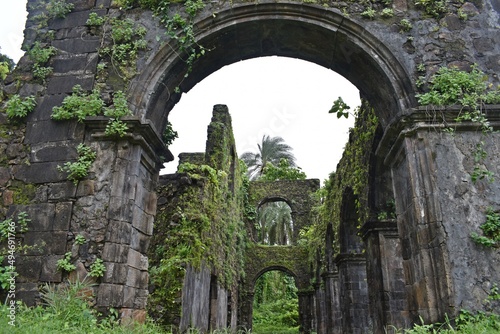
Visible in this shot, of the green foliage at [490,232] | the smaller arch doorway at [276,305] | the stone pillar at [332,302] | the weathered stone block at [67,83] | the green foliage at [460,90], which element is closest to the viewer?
the green foliage at [490,232]

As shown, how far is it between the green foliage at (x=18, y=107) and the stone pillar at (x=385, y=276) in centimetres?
628

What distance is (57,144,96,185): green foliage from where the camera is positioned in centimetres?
514

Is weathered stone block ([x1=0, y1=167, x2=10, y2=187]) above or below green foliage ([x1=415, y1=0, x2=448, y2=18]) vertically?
below

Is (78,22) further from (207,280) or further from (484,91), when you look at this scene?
(207,280)

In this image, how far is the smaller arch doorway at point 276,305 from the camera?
23.1m

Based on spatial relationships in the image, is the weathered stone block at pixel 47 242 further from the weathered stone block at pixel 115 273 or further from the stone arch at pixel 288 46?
the stone arch at pixel 288 46

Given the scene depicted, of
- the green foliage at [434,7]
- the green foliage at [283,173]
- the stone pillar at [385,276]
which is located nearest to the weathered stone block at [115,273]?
the stone pillar at [385,276]

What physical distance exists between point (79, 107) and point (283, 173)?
68.9 feet

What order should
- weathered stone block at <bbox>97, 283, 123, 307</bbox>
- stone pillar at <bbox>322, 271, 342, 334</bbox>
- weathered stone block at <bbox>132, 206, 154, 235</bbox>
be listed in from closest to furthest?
1. weathered stone block at <bbox>97, 283, 123, 307</bbox>
2. weathered stone block at <bbox>132, 206, 154, 235</bbox>
3. stone pillar at <bbox>322, 271, 342, 334</bbox>

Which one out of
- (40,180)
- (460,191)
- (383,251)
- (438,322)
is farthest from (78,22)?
(383,251)

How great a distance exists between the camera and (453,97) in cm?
510

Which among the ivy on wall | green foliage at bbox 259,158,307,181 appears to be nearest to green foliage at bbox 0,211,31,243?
the ivy on wall

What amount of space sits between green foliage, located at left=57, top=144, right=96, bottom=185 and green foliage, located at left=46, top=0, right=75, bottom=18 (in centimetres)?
215

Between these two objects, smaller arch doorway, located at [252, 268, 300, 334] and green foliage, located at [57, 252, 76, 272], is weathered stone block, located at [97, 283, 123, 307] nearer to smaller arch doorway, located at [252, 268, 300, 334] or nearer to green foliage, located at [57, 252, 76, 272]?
green foliage, located at [57, 252, 76, 272]
